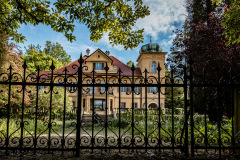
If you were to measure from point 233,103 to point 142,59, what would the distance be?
23.2 meters

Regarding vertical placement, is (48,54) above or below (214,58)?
above

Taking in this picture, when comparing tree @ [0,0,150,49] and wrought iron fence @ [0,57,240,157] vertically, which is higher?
tree @ [0,0,150,49]

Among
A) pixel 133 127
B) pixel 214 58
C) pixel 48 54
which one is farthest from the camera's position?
pixel 48 54

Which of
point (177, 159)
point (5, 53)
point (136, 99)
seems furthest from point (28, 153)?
point (136, 99)

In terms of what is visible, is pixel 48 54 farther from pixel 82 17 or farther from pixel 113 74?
pixel 82 17

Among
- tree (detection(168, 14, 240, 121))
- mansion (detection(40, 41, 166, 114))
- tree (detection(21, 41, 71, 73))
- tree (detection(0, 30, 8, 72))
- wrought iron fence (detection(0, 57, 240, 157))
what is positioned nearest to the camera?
wrought iron fence (detection(0, 57, 240, 157))

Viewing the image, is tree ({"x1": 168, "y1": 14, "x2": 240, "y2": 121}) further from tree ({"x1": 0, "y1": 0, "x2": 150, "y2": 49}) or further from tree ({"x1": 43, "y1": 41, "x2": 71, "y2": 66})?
tree ({"x1": 43, "y1": 41, "x2": 71, "y2": 66})

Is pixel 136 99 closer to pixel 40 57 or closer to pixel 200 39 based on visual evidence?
pixel 200 39

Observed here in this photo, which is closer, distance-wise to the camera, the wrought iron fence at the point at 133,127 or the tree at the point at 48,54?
the wrought iron fence at the point at 133,127

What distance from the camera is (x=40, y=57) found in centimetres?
3052

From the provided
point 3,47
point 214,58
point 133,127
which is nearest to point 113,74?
point 3,47

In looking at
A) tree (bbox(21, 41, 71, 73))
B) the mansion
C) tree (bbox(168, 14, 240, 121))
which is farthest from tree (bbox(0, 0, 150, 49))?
tree (bbox(21, 41, 71, 73))

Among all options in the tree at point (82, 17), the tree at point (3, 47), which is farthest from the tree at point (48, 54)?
the tree at point (82, 17)

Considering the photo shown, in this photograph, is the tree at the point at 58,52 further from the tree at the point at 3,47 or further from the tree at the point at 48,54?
the tree at the point at 3,47
